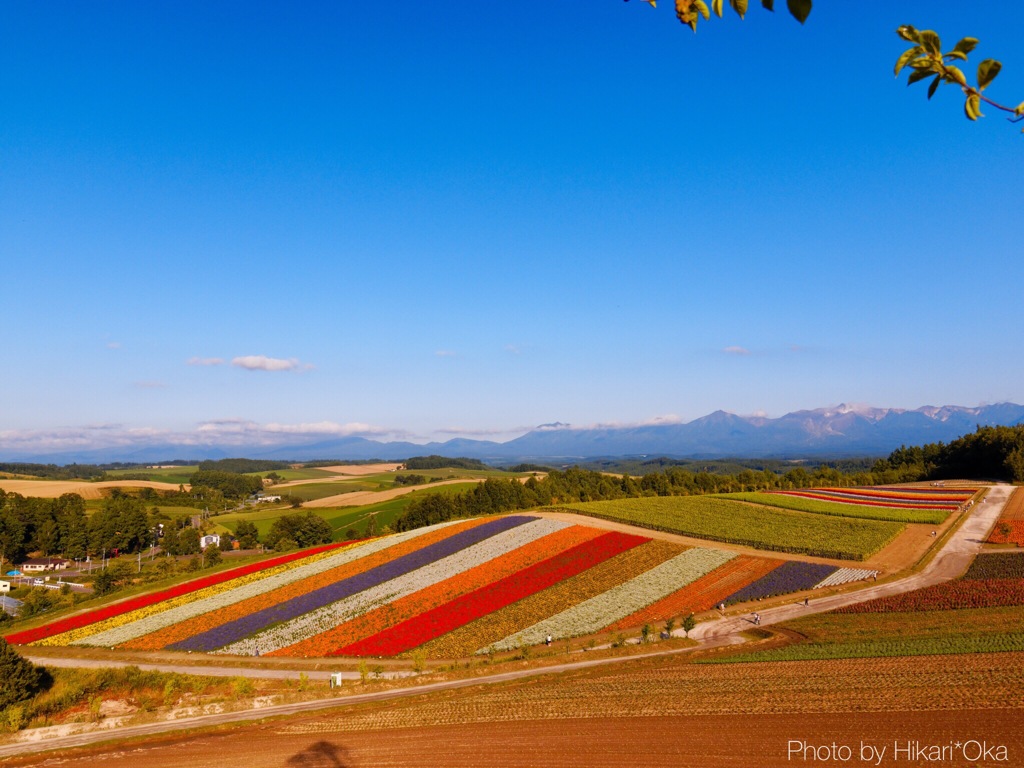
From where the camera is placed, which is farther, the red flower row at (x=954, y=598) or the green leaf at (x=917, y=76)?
the red flower row at (x=954, y=598)

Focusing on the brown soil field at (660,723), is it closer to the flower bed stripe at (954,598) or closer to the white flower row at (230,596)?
the flower bed stripe at (954,598)

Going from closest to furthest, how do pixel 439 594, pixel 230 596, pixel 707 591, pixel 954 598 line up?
pixel 954 598 → pixel 707 591 → pixel 439 594 → pixel 230 596

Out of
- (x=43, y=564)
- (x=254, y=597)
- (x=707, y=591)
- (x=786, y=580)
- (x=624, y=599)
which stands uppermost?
(x=786, y=580)

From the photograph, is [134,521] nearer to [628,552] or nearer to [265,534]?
[265,534]

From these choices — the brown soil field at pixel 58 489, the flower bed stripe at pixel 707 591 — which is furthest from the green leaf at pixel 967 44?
the brown soil field at pixel 58 489

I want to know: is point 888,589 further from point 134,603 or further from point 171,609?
point 134,603

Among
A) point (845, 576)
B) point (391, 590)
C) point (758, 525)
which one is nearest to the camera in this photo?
point (845, 576)

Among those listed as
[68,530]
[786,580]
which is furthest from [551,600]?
[68,530]
